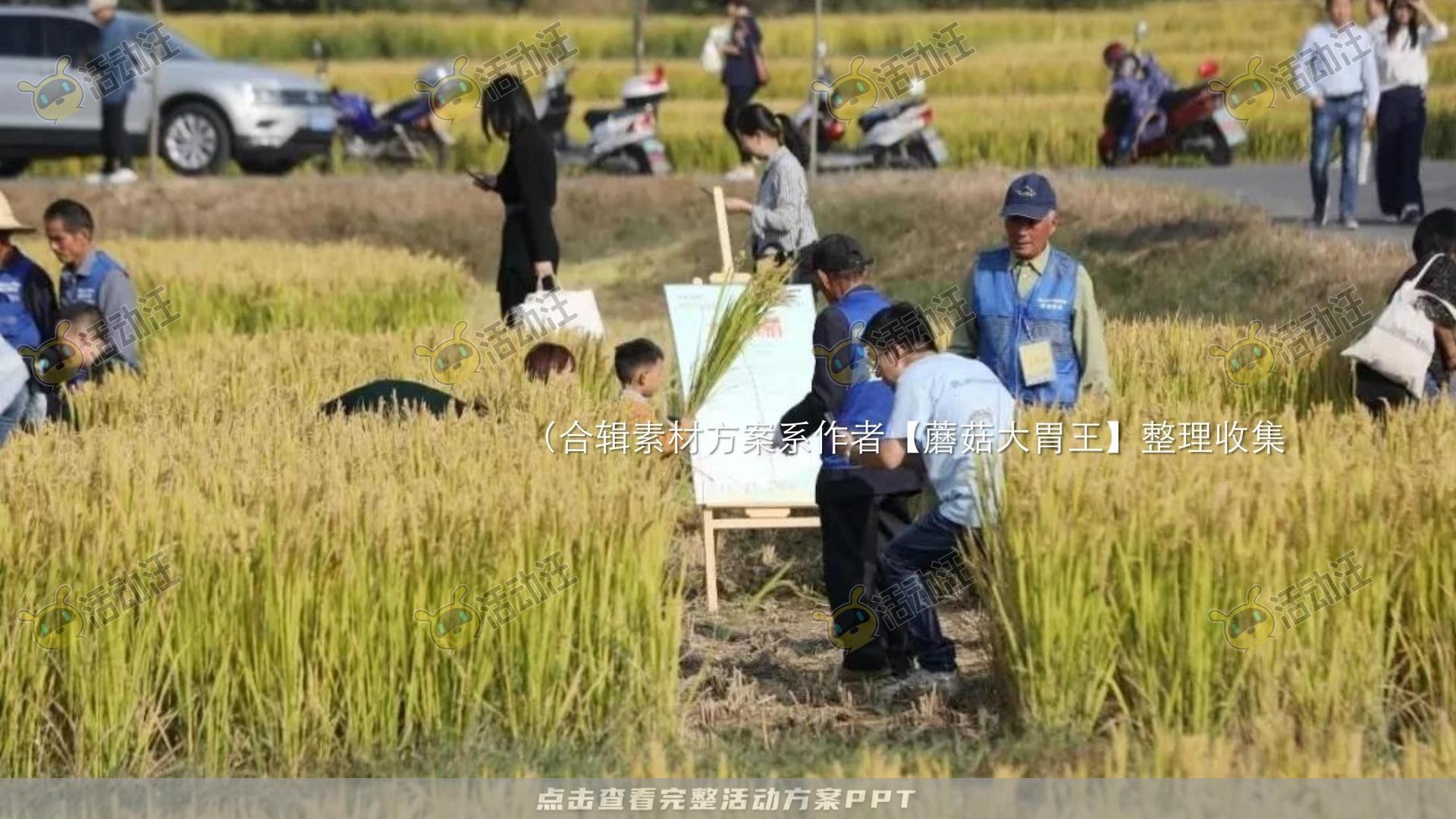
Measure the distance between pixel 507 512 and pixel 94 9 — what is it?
56.0 ft

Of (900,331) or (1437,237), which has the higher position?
(1437,237)

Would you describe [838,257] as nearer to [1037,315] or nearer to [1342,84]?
[1037,315]

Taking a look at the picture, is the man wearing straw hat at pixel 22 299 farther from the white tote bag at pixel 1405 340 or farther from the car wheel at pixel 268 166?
the car wheel at pixel 268 166

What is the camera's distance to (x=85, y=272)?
1058 cm

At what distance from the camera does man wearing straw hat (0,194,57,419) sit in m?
10.2

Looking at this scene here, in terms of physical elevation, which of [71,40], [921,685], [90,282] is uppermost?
[71,40]

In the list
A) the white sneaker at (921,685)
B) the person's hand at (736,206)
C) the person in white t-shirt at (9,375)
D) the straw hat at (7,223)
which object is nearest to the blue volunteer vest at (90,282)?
the straw hat at (7,223)

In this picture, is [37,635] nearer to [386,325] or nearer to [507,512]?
[507,512]

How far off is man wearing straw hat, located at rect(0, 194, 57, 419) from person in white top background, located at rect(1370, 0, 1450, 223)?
30.2ft

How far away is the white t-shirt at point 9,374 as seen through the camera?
8.76 meters

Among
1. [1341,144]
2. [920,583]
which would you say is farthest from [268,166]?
[920,583]

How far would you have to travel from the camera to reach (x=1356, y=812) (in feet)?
18.0

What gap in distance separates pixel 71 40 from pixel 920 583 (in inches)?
727

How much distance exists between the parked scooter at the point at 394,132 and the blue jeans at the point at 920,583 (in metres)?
20.1
